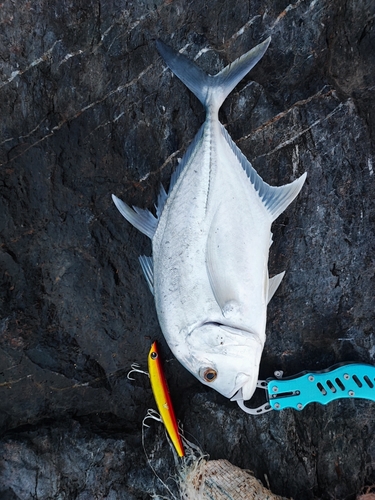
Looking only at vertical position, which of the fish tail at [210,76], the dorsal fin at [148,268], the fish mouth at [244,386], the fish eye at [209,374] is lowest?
the fish mouth at [244,386]

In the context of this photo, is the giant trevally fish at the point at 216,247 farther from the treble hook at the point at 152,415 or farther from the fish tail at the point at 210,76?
the treble hook at the point at 152,415

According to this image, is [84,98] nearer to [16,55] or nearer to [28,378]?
[16,55]

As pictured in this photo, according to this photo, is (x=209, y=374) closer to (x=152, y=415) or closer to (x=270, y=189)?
(x=152, y=415)

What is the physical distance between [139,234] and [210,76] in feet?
3.48

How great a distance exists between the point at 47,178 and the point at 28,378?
135 centimetres

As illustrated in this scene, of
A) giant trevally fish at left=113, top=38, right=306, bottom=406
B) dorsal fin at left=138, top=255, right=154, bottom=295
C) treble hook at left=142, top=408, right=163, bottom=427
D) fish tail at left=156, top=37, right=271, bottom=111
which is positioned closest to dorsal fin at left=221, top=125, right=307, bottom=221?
giant trevally fish at left=113, top=38, right=306, bottom=406

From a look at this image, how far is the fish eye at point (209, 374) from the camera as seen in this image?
2283 millimetres

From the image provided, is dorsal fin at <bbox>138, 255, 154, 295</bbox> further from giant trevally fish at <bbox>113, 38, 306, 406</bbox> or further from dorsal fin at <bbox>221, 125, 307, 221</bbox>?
dorsal fin at <bbox>221, 125, 307, 221</bbox>

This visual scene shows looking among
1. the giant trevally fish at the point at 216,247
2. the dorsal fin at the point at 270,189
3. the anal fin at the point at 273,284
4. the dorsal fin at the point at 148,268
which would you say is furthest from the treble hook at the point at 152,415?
the dorsal fin at the point at 270,189

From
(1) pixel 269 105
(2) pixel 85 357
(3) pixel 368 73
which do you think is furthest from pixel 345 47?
(2) pixel 85 357

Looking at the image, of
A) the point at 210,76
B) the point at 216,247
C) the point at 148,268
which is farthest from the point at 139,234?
the point at 210,76

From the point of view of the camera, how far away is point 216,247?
2.24m

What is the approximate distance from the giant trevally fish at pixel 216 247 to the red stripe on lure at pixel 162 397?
329mm

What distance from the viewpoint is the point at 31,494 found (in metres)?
2.59
